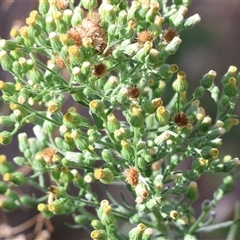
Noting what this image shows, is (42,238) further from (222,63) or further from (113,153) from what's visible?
(222,63)

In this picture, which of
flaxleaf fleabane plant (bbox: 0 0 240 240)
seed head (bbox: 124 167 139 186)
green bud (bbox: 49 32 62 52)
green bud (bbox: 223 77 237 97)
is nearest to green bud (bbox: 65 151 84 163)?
flaxleaf fleabane plant (bbox: 0 0 240 240)

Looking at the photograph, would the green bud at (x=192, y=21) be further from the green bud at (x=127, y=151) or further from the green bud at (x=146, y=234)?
the green bud at (x=146, y=234)

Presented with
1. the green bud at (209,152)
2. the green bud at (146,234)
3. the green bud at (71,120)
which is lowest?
the green bud at (146,234)

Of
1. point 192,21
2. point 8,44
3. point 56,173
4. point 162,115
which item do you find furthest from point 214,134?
point 8,44

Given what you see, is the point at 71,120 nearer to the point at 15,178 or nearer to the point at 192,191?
the point at 15,178

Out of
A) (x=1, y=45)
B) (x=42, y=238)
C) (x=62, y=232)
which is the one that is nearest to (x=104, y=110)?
(x=1, y=45)

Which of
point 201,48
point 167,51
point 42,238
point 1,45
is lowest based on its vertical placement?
point 42,238

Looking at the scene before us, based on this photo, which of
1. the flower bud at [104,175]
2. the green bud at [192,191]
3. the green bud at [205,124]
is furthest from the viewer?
the green bud at [192,191]

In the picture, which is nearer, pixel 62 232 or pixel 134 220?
pixel 134 220

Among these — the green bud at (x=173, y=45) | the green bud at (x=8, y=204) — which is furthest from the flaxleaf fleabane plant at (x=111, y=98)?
the green bud at (x=8, y=204)
